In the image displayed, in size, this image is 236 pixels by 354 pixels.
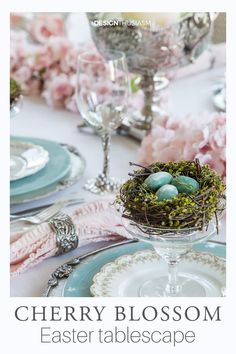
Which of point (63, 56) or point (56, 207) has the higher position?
point (63, 56)

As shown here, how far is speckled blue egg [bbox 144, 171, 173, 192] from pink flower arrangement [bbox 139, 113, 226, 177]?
22 cm

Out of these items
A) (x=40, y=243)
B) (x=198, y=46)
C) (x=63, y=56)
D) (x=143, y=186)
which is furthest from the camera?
(x=63, y=56)

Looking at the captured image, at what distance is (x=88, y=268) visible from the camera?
28.8 inches

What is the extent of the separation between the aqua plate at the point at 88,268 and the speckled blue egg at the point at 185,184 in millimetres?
124

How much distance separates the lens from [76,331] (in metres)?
0.68

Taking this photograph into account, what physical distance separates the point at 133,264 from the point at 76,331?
10cm

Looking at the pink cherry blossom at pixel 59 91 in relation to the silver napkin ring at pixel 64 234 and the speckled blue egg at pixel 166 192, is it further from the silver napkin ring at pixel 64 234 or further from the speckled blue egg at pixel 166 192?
the speckled blue egg at pixel 166 192

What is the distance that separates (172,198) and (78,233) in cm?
20

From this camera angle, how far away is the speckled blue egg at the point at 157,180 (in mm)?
661

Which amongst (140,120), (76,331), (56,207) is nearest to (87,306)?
(76,331)

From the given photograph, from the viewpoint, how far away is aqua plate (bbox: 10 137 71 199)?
927 mm

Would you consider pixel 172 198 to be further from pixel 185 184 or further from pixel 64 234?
pixel 64 234

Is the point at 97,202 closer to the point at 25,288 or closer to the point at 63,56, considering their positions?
the point at 25,288

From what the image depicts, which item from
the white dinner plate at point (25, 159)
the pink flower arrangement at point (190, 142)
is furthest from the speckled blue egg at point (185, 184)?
the white dinner plate at point (25, 159)
